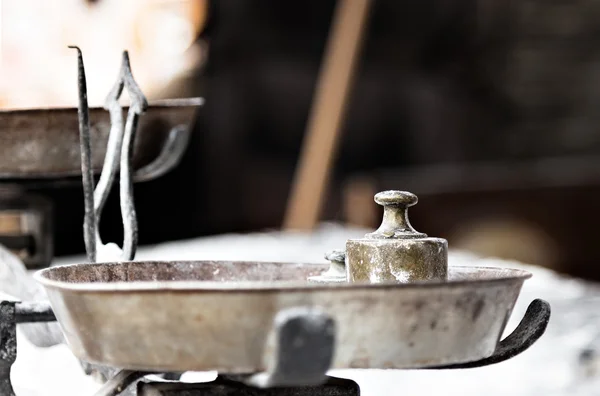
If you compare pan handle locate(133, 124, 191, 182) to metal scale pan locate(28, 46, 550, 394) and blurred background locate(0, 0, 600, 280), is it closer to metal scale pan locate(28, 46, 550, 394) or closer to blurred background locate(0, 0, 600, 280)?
metal scale pan locate(28, 46, 550, 394)

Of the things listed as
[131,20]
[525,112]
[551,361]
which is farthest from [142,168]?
[525,112]

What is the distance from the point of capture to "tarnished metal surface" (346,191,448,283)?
1059 mm

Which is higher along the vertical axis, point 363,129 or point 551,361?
point 363,129

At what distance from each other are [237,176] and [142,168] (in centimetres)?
342

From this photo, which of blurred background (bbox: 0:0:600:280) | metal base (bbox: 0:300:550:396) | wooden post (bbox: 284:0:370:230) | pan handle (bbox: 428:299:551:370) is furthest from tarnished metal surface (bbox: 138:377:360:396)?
wooden post (bbox: 284:0:370:230)

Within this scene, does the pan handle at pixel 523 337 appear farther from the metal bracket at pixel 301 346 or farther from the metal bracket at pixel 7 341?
the metal bracket at pixel 7 341

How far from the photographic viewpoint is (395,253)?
1.06m

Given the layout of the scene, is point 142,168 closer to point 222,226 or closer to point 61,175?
point 61,175

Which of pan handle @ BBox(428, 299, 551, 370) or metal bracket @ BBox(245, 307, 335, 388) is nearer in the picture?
metal bracket @ BBox(245, 307, 335, 388)

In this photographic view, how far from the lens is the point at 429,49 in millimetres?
5234

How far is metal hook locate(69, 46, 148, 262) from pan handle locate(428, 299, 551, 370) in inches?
16.6

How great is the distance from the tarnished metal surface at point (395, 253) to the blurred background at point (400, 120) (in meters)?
2.64

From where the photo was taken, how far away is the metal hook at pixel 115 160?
1201mm

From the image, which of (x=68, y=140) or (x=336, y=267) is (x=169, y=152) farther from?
(x=336, y=267)
